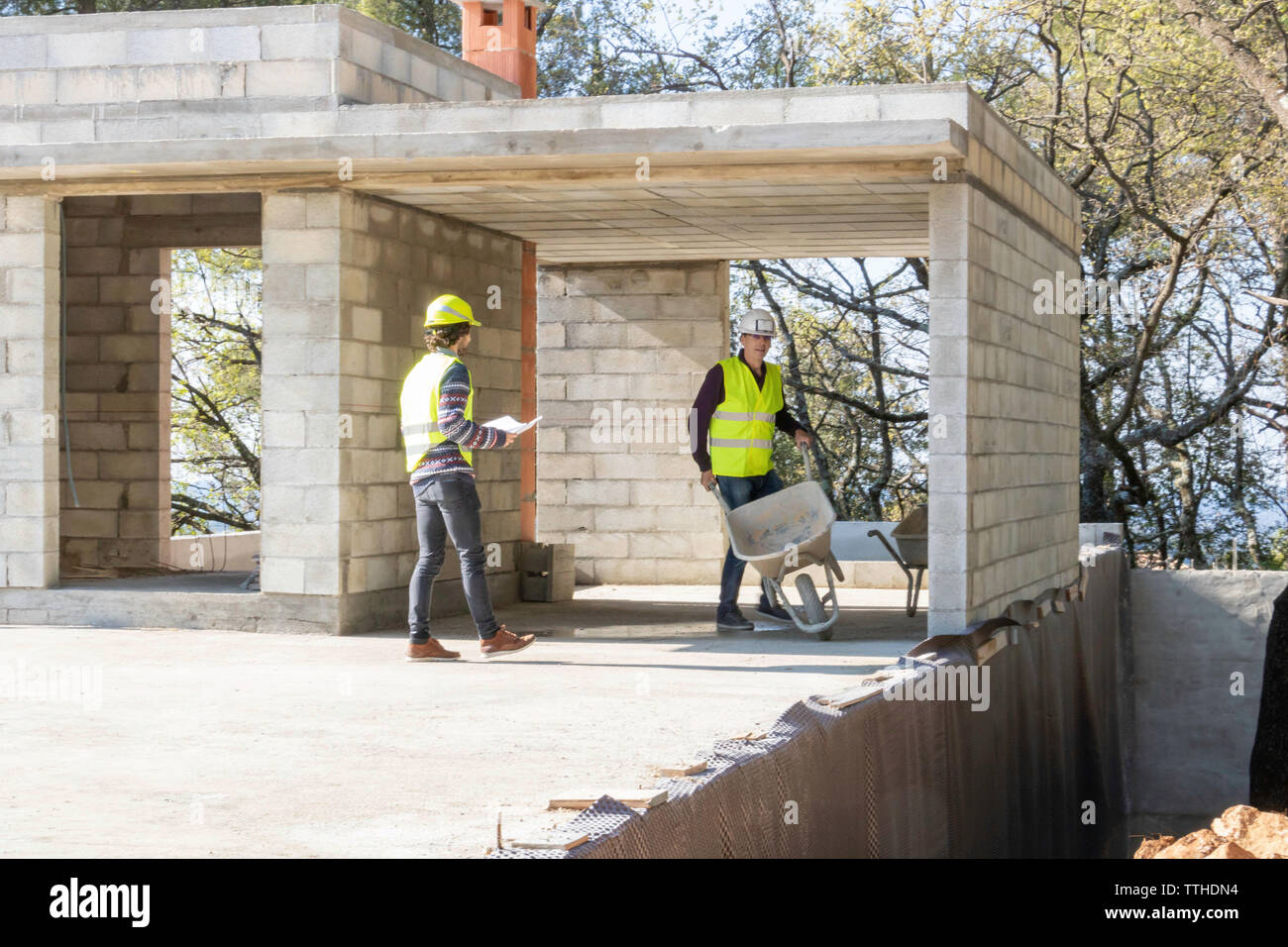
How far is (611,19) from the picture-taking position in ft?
106

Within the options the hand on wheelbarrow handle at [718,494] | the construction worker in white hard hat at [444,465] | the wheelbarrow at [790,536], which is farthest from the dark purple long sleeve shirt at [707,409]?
the construction worker in white hard hat at [444,465]

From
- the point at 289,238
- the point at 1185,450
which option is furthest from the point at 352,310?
the point at 1185,450

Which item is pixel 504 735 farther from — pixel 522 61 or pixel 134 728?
pixel 522 61

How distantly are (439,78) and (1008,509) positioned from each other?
549 cm

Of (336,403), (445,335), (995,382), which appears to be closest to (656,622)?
(336,403)

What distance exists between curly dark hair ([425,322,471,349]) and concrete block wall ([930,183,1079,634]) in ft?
9.46

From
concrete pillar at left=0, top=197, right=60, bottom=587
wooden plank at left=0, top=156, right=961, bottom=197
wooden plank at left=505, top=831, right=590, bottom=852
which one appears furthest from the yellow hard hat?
wooden plank at left=505, top=831, right=590, bottom=852

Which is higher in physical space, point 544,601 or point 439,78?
point 439,78

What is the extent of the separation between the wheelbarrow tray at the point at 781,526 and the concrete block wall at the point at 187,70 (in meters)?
3.99

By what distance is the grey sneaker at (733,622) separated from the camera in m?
11.0

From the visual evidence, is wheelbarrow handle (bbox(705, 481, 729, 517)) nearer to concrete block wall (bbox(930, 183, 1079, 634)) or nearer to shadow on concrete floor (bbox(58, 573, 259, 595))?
concrete block wall (bbox(930, 183, 1079, 634))

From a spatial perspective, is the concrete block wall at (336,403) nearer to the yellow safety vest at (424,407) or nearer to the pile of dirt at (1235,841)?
the yellow safety vest at (424,407)

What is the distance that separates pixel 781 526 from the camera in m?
10.5

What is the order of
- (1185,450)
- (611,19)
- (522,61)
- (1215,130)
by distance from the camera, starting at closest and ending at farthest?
(522,61), (1215,130), (1185,450), (611,19)
